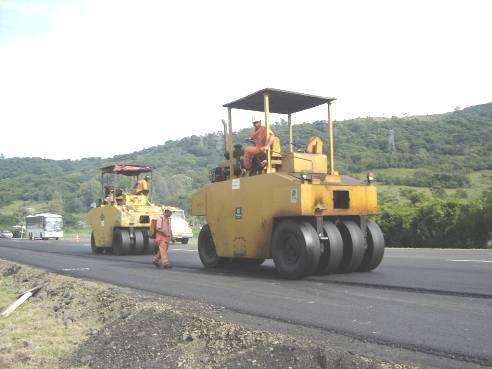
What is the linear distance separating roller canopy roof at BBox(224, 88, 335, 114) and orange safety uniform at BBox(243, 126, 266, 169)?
670 mm

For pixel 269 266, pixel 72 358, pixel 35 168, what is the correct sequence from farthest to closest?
pixel 35 168 < pixel 269 266 < pixel 72 358

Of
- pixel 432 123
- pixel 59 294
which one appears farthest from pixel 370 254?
pixel 432 123

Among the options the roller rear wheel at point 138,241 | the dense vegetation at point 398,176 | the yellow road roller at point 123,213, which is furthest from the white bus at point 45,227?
the roller rear wheel at point 138,241

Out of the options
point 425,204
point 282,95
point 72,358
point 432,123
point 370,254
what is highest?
point 432,123

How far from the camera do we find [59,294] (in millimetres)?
9273

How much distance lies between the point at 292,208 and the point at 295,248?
65cm

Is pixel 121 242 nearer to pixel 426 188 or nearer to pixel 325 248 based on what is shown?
pixel 325 248

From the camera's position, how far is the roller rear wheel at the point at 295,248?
8.79 meters

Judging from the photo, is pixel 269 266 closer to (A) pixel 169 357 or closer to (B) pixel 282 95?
(B) pixel 282 95

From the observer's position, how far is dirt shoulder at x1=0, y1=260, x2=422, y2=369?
4.55 meters

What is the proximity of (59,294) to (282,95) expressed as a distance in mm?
5229

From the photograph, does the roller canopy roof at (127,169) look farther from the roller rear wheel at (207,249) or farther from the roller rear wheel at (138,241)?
the roller rear wheel at (207,249)

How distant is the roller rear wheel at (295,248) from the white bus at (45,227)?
49378mm

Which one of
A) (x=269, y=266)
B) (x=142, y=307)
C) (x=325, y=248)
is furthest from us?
(x=269, y=266)
